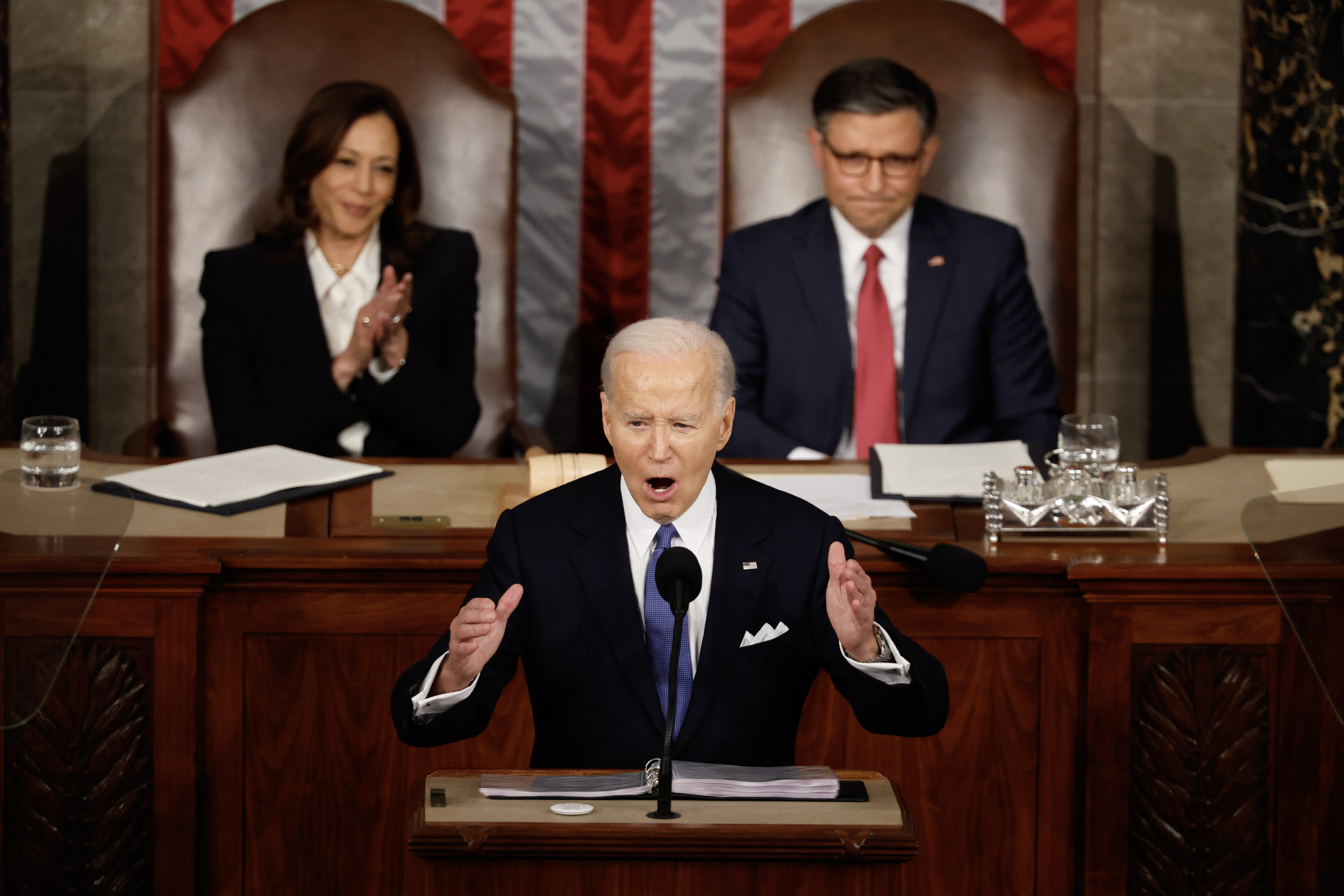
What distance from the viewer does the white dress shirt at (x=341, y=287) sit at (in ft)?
14.5

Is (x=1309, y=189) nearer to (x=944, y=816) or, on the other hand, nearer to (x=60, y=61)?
(x=944, y=816)

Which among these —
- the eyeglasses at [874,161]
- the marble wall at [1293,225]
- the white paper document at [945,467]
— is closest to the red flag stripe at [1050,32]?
the marble wall at [1293,225]

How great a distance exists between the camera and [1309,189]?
4250 mm

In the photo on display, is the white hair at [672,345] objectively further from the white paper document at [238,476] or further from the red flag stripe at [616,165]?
the red flag stripe at [616,165]

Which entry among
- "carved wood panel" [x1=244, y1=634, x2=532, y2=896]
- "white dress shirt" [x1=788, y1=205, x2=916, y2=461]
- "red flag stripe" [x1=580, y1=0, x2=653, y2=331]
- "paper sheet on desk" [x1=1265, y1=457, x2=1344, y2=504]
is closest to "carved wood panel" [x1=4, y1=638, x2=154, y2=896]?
"carved wood panel" [x1=244, y1=634, x2=532, y2=896]

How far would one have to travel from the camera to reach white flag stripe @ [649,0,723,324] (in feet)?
15.5

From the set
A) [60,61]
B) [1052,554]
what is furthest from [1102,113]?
[60,61]

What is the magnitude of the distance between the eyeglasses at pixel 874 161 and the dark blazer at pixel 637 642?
239 centimetres

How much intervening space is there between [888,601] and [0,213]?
312cm

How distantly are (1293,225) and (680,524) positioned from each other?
2.89 metres

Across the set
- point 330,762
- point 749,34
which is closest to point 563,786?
point 330,762

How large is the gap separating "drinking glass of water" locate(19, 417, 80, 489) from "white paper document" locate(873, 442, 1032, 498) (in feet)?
5.08

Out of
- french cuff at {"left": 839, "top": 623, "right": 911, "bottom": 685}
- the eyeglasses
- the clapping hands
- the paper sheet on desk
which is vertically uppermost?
the eyeglasses

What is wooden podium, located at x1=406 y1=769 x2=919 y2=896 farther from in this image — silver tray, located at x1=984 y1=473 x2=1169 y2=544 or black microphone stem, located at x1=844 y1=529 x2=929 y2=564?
silver tray, located at x1=984 y1=473 x2=1169 y2=544
